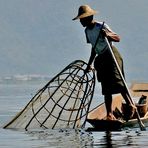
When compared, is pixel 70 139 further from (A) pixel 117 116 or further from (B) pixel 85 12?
(A) pixel 117 116

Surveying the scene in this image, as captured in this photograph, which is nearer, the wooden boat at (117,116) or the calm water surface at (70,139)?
the calm water surface at (70,139)

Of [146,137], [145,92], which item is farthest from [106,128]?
[145,92]

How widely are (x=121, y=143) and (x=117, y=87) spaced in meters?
1.75

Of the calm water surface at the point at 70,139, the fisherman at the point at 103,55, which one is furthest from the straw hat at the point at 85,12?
the calm water surface at the point at 70,139

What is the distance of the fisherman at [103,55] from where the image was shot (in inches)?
675

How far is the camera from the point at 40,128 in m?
20.6

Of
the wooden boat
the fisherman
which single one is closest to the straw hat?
the fisherman

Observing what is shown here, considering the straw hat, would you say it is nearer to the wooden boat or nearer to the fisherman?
the fisherman

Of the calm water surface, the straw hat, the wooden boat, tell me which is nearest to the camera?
the calm water surface

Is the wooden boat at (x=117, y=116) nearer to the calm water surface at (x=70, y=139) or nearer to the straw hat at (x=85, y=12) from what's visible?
the calm water surface at (x=70, y=139)

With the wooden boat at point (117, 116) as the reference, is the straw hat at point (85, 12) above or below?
above

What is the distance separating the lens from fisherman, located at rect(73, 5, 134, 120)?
17156 mm

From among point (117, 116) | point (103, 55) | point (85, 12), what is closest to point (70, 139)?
point (103, 55)

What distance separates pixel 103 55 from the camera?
1748 cm
